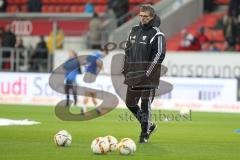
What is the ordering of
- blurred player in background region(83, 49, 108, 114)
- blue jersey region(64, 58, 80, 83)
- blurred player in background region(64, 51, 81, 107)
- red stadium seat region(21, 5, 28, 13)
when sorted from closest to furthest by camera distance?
1. blurred player in background region(83, 49, 108, 114)
2. blurred player in background region(64, 51, 81, 107)
3. blue jersey region(64, 58, 80, 83)
4. red stadium seat region(21, 5, 28, 13)

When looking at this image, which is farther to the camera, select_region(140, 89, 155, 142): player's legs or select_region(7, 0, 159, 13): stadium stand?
select_region(7, 0, 159, 13): stadium stand

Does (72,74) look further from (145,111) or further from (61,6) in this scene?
(61,6)

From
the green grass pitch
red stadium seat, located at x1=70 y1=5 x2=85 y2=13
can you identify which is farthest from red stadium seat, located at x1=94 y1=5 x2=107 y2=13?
the green grass pitch

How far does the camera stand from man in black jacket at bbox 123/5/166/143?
15.0 meters

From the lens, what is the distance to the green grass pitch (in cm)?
1311

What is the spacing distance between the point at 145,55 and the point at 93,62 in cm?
1191

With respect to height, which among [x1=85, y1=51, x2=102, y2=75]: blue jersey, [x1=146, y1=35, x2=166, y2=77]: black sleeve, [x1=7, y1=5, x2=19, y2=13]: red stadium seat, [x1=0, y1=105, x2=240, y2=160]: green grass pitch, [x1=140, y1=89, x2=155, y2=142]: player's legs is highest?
[x1=7, y1=5, x2=19, y2=13]: red stadium seat

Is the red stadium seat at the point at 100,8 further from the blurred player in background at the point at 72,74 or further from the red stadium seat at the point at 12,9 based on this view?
the blurred player in background at the point at 72,74

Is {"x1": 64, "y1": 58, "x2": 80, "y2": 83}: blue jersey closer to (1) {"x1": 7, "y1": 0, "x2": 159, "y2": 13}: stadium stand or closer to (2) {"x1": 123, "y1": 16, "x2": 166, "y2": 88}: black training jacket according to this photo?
(1) {"x1": 7, "y1": 0, "x2": 159, "y2": 13}: stadium stand

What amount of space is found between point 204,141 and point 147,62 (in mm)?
2385

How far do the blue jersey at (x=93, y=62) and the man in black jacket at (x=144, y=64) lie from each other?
11.4 m

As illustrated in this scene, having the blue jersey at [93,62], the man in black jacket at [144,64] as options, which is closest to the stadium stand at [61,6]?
the blue jersey at [93,62]

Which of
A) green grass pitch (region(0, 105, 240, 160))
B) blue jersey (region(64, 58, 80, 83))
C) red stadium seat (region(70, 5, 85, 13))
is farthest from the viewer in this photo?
red stadium seat (region(70, 5, 85, 13))

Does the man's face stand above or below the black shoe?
above
